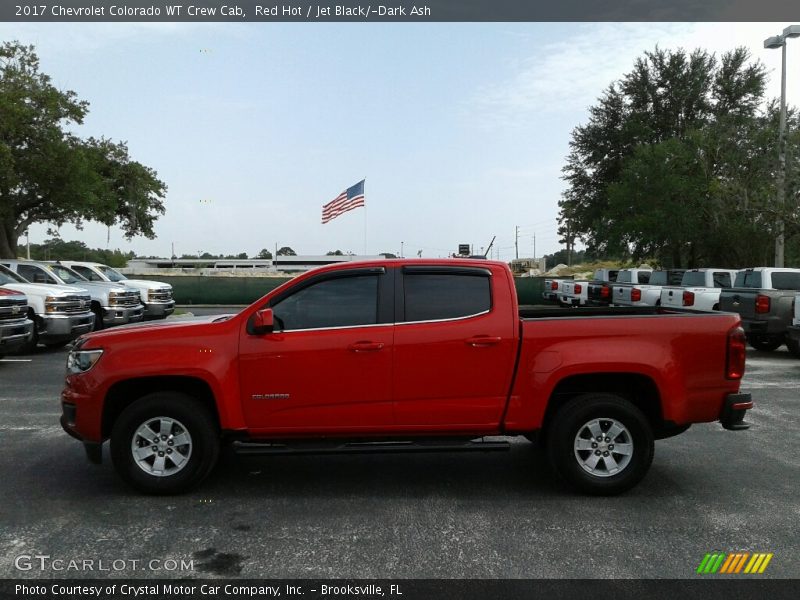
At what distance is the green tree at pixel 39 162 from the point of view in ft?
91.9

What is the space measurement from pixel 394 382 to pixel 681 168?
27.3 meters

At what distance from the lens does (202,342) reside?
5.22m

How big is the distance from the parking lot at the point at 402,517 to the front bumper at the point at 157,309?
47.3ft

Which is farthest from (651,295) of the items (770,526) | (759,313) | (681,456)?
(770,526)

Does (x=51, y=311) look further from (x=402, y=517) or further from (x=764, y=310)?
(x=764, y=310)

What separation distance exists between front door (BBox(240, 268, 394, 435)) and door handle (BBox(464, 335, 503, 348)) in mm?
603

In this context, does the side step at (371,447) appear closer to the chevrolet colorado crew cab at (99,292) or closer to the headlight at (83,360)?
the headlight at (83,360)

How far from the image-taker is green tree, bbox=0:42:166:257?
28.0m

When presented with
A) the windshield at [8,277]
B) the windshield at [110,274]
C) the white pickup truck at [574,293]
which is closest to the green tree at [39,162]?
the windshield at [110,274]

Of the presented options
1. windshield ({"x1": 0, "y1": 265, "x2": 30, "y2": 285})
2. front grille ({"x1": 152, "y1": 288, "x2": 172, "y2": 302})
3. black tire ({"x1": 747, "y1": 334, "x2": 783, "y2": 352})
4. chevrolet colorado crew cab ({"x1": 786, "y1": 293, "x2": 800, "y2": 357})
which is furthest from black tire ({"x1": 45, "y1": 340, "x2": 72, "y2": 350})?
black tire ({"x1": 747, "y1": 334, "x2": 783, "y2": 352})

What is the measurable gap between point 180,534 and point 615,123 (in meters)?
36.8

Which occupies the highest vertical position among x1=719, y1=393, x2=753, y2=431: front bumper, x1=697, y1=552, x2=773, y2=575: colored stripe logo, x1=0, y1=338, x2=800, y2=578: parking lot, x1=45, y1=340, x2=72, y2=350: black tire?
x1=719, y1=393, x2=753, y2=431: front bumper

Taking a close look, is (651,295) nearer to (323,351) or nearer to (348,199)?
(323,351)

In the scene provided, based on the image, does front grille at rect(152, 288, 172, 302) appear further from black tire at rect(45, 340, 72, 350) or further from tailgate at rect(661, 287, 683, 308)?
tailgate at rect(661, 287, 683, 308)
